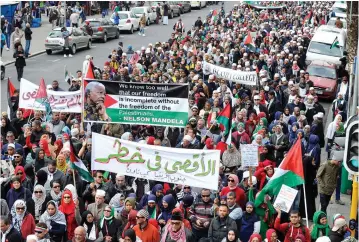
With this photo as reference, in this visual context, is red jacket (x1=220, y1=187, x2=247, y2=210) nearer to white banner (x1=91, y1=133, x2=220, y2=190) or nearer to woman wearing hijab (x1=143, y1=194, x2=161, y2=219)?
white banner (x1=91, y1=133, x2=220, y2=190)

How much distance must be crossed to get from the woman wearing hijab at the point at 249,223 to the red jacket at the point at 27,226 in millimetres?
2768

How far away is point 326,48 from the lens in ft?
92.2

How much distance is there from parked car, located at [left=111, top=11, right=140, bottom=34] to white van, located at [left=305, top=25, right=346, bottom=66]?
608 inches

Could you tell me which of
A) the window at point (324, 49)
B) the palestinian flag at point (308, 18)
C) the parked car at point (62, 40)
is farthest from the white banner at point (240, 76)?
the palestinian flag at point (308, 18)

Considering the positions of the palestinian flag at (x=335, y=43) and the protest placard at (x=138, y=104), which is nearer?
the protest placard at (x=138, y=104)

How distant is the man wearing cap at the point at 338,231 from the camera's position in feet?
32.1

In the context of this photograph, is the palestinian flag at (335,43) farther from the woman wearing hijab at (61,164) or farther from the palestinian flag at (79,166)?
the palestinian flag at (79,166)

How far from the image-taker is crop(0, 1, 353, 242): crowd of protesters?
996 cm

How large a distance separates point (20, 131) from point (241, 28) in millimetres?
20153

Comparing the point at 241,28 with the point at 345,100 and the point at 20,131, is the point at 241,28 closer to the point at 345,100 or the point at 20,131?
the point at 345,100

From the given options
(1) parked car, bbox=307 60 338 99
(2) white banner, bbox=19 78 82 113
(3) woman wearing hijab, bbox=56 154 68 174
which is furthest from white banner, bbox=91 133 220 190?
(1) parked car, bbox=307 60 338 99

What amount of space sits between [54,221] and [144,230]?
4.18 ft

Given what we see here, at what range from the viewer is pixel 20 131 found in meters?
15.6

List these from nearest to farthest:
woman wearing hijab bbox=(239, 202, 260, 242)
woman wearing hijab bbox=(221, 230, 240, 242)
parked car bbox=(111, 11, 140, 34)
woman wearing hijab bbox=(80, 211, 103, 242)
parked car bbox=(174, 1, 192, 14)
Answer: woman wearing hijab bbox=(221, 230, 240, 242) → woman wearing hijab bbox=(80, 211, 103, 242) → woman wearing hijab bbox=(239, 202, 260, 242) → parked car bbox=(111, 11, 140, 34) → parked car bbox=(174, 1, 192, 14)
